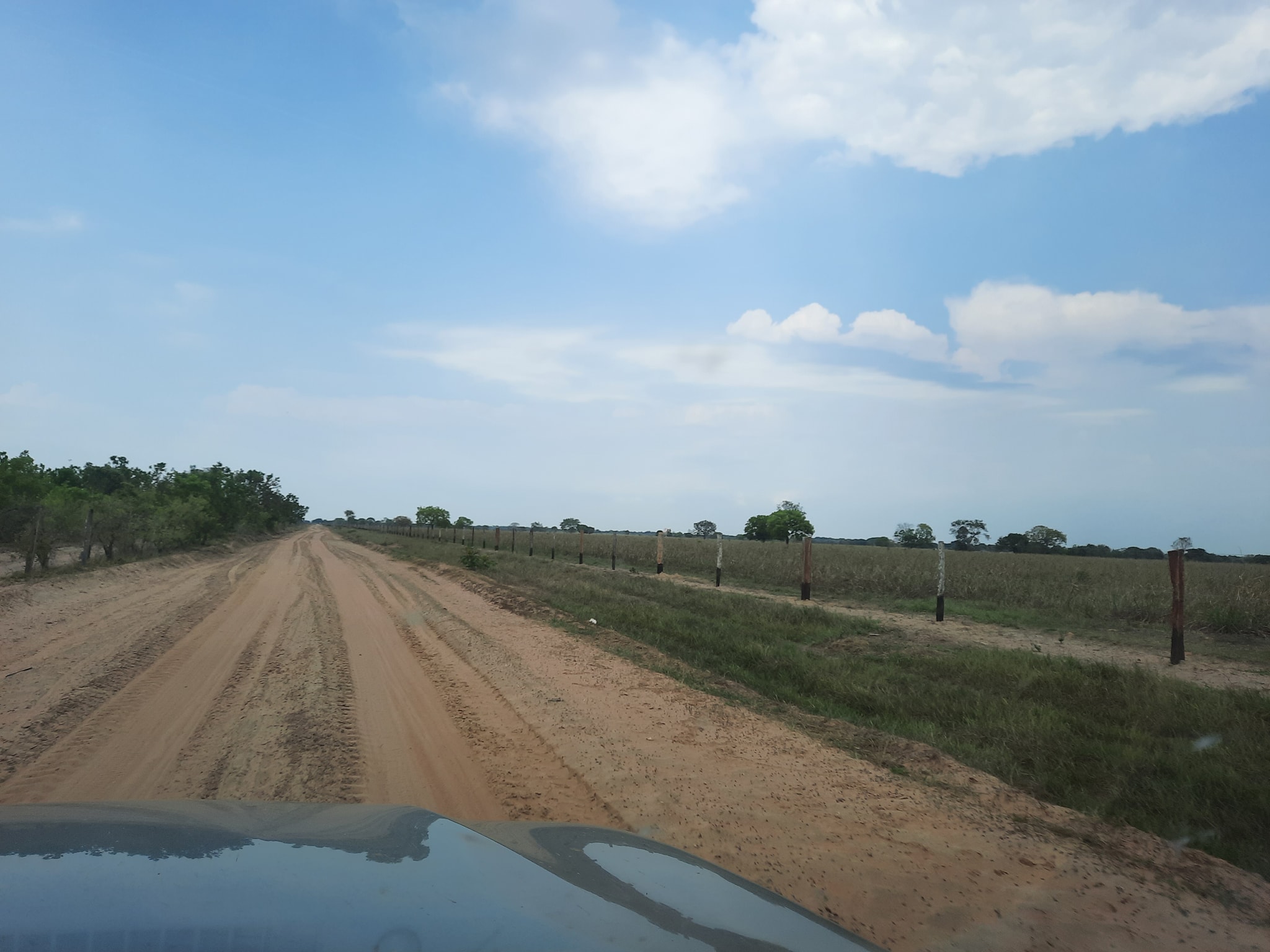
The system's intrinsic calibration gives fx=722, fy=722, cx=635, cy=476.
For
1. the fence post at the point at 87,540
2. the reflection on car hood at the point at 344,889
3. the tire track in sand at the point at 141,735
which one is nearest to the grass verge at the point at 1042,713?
the reflection on car hood at the point at 344,889

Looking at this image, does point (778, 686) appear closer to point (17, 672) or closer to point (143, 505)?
point (17, 672)

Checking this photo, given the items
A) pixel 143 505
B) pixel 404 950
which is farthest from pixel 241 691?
pixel 143 505

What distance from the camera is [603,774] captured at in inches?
212

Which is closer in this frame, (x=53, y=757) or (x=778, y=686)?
(x=53, y=757)

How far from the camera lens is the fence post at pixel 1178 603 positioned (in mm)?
9852

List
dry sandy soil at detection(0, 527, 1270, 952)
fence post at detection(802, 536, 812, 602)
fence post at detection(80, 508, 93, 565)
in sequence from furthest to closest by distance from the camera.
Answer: fence post at detection(80, 508, 93, 565) < fence post at detection(802, 536, 812, 602) < dry sandy soil at detection(0, 527, 1270, 952)

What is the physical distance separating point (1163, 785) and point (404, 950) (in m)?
5.65

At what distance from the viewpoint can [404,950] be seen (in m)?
1.71

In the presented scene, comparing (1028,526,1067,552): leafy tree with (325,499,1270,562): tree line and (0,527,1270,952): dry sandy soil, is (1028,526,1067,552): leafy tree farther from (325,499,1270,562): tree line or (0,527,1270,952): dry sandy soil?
(0,527,1270,952): dry sandy soil

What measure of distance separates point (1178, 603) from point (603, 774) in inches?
356

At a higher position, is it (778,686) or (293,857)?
(293,857)

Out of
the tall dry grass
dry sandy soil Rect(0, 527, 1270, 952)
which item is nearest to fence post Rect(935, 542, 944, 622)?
the tall dry grass

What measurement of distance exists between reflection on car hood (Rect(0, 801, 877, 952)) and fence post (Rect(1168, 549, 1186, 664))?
9981 millimetres

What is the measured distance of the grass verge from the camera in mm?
4926
